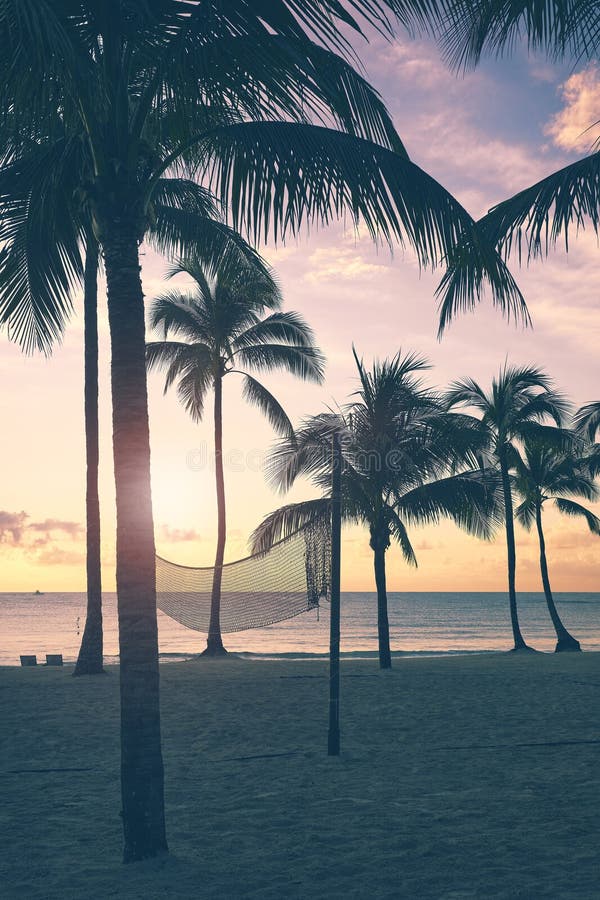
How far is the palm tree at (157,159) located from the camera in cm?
511

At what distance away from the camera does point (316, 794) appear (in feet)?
23.4

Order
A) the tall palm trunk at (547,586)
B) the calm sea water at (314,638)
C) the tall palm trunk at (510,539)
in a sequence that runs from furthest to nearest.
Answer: the calm sea water at (314,638), the tall palm trunk at (547,586), the tall palm trunk at (510,539)

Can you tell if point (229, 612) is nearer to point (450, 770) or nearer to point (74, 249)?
point (450, 770)

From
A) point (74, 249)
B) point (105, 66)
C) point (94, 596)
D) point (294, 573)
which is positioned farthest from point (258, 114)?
point (94, 596)

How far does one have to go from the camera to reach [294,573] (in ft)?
40.0

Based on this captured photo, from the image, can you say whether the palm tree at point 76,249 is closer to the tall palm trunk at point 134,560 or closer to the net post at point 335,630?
the tall palm trunk at point 134,560

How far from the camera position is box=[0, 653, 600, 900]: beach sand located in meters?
4.98

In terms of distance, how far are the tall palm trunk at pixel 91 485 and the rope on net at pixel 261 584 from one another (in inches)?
51.3

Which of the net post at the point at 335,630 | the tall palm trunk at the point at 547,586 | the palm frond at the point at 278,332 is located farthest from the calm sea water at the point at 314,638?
the net post at the point at 335,630

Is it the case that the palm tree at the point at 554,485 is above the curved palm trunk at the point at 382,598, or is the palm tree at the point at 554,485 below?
above

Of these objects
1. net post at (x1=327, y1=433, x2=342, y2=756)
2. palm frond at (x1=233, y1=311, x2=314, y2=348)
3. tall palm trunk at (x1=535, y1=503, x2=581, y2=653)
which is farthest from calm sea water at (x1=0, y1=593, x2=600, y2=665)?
net post at (x1=327, y1=433, x2=342, y2=756)

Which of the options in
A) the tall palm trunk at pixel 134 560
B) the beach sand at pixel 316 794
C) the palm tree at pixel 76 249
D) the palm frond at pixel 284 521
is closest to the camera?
the beach sand at pixel 316 794

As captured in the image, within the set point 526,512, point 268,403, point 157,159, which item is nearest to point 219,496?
point 268,403

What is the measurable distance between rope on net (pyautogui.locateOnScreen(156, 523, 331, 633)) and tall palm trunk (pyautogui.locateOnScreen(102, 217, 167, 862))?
5633mm
